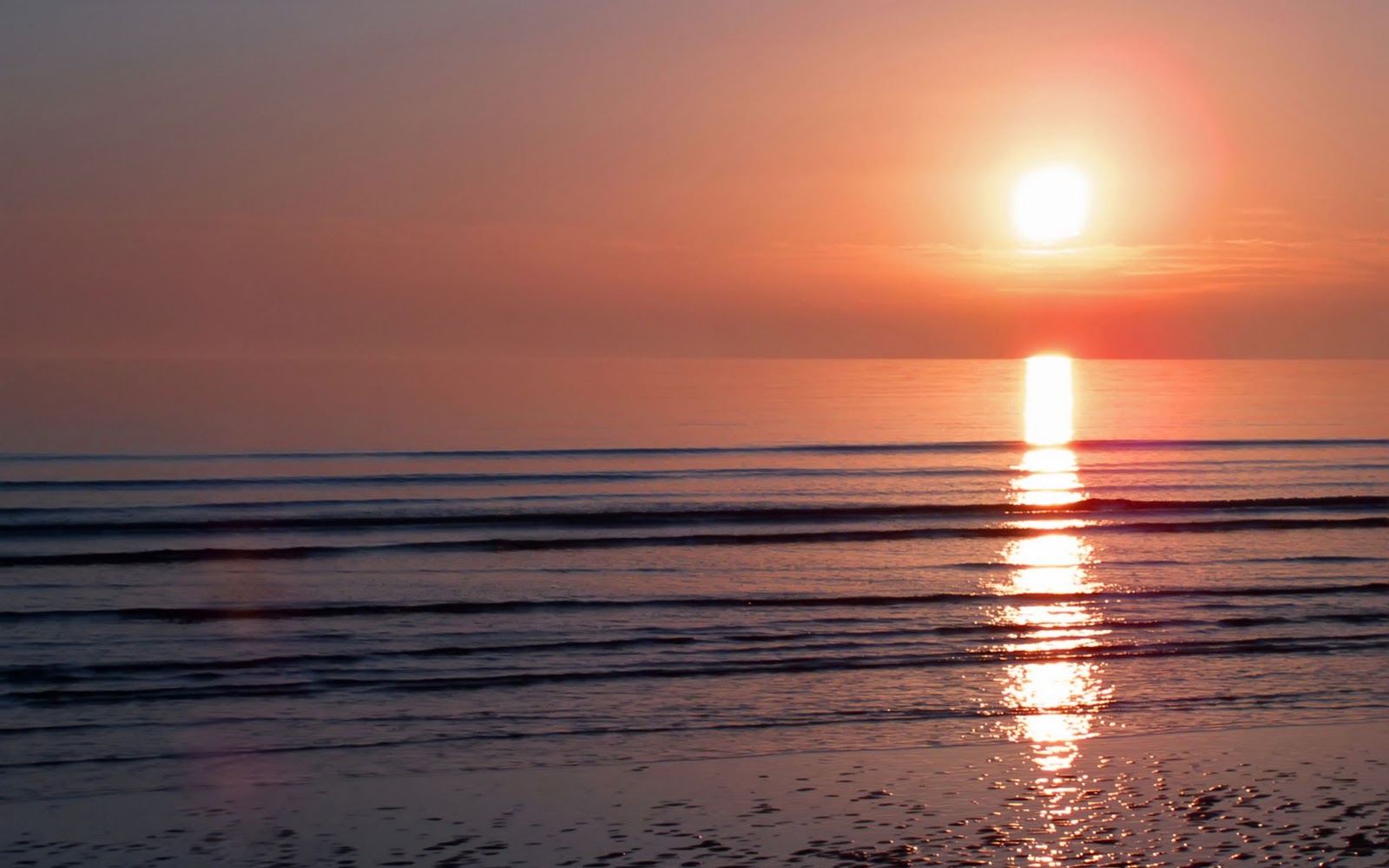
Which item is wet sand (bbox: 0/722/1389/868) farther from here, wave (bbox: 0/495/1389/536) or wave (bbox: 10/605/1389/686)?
wave (bbox: 0/495/1389/536)

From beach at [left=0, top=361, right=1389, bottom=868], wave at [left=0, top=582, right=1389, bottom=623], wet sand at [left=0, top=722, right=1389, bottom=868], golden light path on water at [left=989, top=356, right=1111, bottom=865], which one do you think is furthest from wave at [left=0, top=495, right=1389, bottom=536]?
wet sand at [left=0, top=722, right=1389, bottom=868]

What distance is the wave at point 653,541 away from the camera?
16.4 metres

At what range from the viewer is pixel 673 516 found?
20.3 metres

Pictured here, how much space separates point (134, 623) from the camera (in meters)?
12.1

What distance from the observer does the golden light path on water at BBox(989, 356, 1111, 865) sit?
7020 mm

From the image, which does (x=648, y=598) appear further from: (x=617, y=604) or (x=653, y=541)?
(x=653, y=541)

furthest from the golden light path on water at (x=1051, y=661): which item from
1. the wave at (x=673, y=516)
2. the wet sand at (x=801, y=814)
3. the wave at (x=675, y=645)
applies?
the wave at (x=673, y=516)

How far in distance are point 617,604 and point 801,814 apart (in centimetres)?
665

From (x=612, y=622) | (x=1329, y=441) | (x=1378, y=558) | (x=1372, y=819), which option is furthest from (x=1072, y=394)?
(x=1372, y=819)

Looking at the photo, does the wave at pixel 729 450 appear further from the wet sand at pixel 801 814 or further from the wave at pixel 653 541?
the wet sand at pixel 801 814

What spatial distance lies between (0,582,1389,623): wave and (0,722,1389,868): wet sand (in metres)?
5.29

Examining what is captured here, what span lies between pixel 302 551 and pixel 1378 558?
1358cm

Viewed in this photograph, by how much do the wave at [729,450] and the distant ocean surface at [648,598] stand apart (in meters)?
0.21

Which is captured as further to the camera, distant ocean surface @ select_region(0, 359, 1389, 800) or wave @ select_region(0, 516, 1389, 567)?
wave @ select_region(0, 516, 1389, 567)
